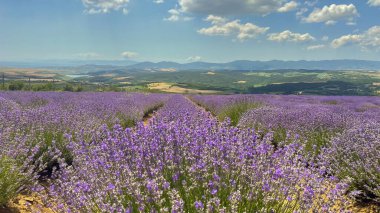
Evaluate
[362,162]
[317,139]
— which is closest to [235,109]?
[317,139]

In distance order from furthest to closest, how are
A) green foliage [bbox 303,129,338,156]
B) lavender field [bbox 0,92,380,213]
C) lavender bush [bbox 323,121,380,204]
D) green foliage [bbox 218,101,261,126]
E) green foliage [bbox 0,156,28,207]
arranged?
1. green foliage [bbox 218,101,261,126]
2. green foliage [bbox 303,129,338,156]
3. lavender bush [bbox 323,121,380,204]
4. green foliage [bbox 0,156,28,207]
5. lavender field [bbox 0,92,380,213]

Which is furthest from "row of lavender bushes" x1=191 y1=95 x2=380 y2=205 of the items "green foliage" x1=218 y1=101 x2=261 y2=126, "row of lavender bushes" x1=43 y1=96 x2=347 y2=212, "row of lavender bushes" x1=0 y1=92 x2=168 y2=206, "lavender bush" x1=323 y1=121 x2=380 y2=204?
"green foliage" x1=218 y1=101 x2=261 y2=126

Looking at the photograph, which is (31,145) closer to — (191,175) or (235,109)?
(191,175)

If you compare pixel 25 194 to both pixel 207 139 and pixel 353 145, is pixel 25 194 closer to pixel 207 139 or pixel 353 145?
pixel 207 139

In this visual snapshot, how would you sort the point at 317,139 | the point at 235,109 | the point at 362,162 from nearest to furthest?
the point at 362,162, the point at 317,139, the point at 235,109

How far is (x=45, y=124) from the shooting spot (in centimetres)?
500

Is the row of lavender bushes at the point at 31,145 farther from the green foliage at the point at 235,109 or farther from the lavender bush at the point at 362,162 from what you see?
the green foliage at the point at 235,109

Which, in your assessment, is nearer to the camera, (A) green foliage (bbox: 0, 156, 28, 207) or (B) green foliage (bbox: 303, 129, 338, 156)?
(A) green foliage (bbox: 0, 156, 28, 207)

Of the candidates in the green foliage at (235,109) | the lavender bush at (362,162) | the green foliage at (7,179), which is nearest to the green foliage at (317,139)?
the lavender bush at (362,162)

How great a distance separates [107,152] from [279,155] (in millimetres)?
1488

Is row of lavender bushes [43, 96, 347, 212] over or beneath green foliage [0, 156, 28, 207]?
over

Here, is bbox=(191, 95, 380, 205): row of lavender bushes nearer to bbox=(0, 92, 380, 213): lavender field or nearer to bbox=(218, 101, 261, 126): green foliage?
bbox=(0, 92, 380, 213): lavender field

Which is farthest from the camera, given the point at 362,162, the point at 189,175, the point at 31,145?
the point at 31,145

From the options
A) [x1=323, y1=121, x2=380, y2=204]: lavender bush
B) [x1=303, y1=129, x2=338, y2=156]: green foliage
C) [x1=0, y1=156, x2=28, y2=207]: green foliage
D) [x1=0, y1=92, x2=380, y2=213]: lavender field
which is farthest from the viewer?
[x1=303, y1=129, x2=338, y2=156]: green foliage
